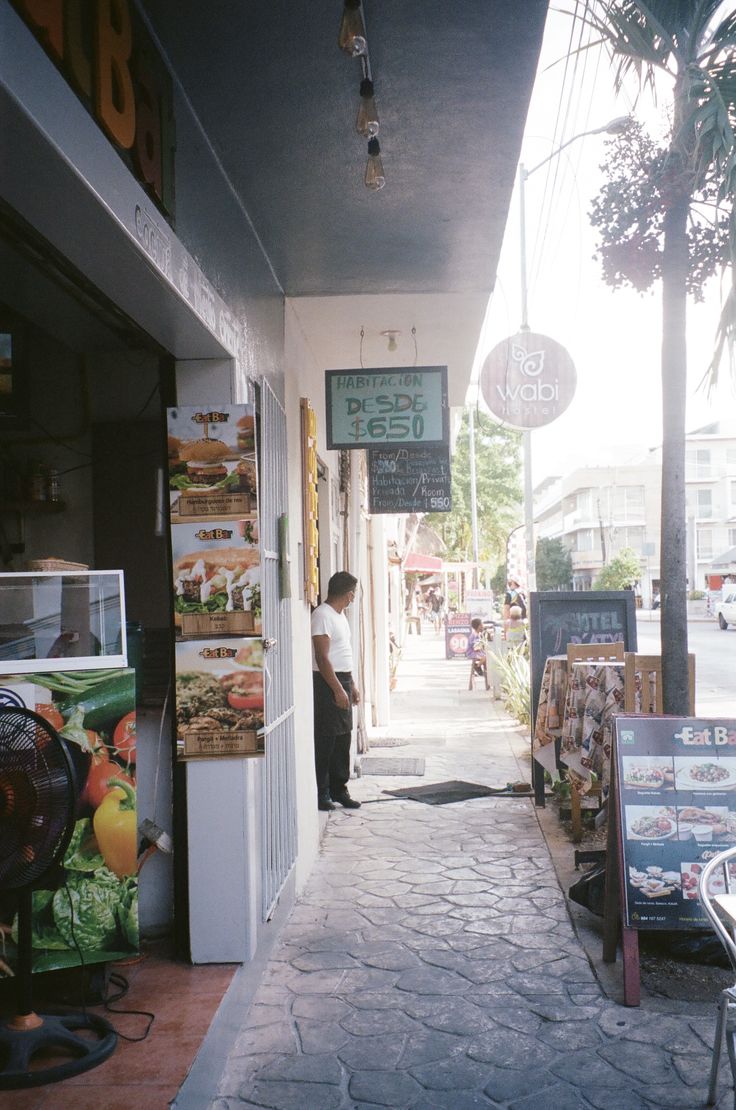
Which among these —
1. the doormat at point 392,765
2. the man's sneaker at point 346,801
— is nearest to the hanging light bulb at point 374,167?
the man's sneaker at point 346,801

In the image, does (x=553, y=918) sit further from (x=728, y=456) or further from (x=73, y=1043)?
(x=728, y=456)

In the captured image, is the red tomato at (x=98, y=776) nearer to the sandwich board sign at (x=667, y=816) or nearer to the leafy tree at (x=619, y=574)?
the sandwich board sign at (x=667, y=816)

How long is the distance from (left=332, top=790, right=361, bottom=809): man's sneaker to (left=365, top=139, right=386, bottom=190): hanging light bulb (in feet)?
16.7

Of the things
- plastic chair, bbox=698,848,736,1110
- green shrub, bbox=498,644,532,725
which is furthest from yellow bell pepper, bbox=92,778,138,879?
green shrub, bbox=498,644,532,725

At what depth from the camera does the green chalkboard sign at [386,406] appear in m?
6.66

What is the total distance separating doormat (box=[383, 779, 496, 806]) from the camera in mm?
7891

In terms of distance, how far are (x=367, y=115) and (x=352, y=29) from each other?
1.73 ft

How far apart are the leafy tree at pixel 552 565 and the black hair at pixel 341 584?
37.7m

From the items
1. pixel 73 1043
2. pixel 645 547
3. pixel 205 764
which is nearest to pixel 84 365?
pixel 205 764

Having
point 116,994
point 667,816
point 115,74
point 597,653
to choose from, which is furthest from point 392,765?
point 115,74

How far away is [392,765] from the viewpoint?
9.49 metres

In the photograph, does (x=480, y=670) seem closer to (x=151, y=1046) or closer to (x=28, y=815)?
(x=151, y=1046)

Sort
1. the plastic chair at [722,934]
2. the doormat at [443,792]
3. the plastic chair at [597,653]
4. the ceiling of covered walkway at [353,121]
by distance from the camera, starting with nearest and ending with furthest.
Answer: the plastic chair at [722,934], the ceiling of covered walkway at [353,121], the plastic chair at [597,653], the doormat at [443,792]

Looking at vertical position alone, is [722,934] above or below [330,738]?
above
